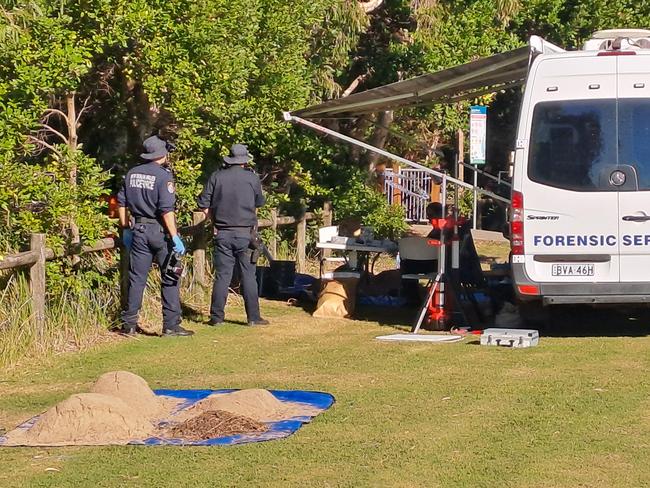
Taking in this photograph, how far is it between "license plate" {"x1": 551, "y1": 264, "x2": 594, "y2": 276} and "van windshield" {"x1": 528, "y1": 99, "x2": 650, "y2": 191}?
2.27 feet

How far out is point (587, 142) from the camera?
36.2 feet

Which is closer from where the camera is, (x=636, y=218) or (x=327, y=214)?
(x=636, y=218)

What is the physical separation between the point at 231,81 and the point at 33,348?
3.82m

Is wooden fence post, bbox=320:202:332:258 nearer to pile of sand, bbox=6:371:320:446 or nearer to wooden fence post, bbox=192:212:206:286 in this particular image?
wooden fence post, bbox=192:212:206:286

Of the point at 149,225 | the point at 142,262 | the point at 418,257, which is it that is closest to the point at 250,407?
the point at 142,262

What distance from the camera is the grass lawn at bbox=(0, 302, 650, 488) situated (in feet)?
22.0

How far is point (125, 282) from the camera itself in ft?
40.6

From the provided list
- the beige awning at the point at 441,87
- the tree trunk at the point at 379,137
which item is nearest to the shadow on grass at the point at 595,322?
the beige awning at the point at 441,87

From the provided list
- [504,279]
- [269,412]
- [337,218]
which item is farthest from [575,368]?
[337,218]

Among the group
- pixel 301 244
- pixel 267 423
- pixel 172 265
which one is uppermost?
pixel 301 244

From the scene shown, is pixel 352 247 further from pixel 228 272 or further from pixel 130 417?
A: pixel 130 417

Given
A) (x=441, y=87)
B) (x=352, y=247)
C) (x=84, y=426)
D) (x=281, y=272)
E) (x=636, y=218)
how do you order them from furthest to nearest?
(x=281, y=272)
(x=352, y=247)
(x=441, y=87)
(x=636, y=218)
(x=84, y=426)

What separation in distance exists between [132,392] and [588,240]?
4.70m

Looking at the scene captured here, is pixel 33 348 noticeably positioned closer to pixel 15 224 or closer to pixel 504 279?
pixel 15 224
